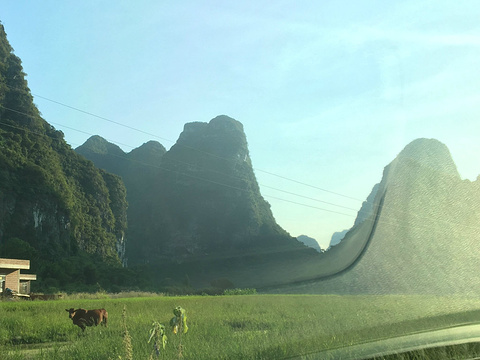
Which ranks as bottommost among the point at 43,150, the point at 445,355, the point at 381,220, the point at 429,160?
the point at 445,355

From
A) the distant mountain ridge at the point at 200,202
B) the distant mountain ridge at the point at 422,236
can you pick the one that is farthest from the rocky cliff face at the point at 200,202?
the distant mountain ridge at the point at 422,236

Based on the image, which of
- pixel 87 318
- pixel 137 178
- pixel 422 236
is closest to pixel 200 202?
pixel 137 178

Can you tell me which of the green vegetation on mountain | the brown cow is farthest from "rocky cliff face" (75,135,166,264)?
the brown cow

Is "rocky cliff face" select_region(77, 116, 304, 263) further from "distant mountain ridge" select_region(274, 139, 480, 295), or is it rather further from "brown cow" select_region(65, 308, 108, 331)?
"brown cow" select_region(65, 308, 108, 331)

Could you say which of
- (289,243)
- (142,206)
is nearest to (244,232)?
(289,243)

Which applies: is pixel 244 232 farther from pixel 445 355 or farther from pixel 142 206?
pixel 445 355

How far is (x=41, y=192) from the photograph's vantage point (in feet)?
158

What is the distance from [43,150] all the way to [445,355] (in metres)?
52.6

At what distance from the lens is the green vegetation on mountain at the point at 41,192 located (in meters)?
44.3

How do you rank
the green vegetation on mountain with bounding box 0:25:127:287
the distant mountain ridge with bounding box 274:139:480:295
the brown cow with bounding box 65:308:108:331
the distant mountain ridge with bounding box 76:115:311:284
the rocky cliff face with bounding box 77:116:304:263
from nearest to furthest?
the brown cow with bounding box 65:308:108:331 < the distant mountain ridge with bounding box 274:139:480:295 < the green vegetation on mountain with bounding box 0:25:127:287 < the distant mountain ridge with bounding box 76:115:311:284 < the rocky cliff face with bounding box 77:116:304:263

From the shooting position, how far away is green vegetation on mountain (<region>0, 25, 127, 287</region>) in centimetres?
4434

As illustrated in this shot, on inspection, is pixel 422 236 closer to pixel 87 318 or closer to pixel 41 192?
pixel 87 318

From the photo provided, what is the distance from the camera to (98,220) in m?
61.4

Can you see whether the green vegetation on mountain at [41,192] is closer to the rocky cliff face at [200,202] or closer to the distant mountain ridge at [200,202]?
the distant mountain ridge at [200,202]
